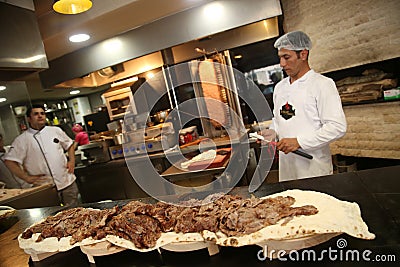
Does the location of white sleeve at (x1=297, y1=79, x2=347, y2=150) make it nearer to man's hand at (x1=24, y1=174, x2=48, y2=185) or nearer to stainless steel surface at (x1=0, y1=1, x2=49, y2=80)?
stainless steel surface at (x1=0, y1=1, x2=49, y2=80)

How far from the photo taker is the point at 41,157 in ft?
9.95

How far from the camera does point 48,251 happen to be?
46.6 inches

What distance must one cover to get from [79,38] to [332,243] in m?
3.40

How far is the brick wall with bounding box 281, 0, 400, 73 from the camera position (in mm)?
2389

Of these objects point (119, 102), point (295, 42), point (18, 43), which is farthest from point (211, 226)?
point (119, 102)

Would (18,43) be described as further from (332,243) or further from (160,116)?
(332,243)

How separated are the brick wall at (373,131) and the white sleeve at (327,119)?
0.91 m

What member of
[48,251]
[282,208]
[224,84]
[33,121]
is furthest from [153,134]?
[282,208]

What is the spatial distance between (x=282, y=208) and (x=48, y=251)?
974 millimetres

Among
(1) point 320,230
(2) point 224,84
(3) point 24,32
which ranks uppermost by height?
(3) point 24,32

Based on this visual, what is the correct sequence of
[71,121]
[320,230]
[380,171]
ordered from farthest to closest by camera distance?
1. [71,121]
2. [380,171]
3. [320,230]

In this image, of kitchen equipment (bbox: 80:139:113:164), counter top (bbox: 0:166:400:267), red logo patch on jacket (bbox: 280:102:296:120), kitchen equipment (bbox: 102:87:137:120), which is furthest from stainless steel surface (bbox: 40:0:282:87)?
counter top (bbox: 0:166:400:267)

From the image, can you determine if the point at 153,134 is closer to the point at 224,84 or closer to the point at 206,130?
the point at 206,130

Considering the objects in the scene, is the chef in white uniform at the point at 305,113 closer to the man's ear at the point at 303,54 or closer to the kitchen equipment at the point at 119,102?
the man's ear at the point at 303,54
